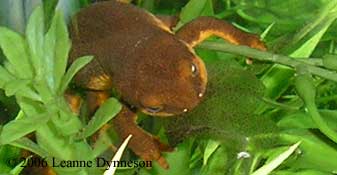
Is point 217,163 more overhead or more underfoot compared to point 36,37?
more underfoot

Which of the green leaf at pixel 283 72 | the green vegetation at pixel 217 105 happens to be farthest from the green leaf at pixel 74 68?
the green leaf at pixel 283 72

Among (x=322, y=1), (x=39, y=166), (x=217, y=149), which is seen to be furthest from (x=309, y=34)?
(x=39, y=166)

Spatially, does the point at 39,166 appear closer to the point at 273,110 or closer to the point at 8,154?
the point at 8,154

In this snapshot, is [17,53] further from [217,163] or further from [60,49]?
[217,163]

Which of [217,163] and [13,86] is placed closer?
[13,86]

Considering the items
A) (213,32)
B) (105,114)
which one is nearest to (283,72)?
(213,32)
